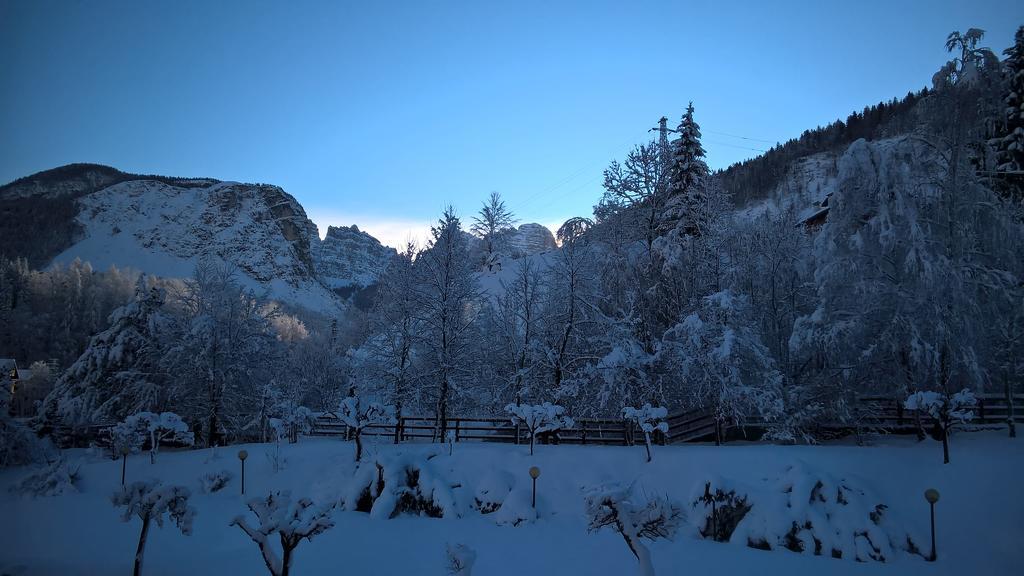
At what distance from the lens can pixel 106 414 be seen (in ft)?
82.5

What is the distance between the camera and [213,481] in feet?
56.9

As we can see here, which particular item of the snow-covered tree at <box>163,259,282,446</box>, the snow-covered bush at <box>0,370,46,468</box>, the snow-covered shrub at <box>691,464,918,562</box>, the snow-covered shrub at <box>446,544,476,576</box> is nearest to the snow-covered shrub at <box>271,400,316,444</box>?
the snow-covered tree at <box>163,259,282,446</box>

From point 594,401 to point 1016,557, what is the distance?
11.8 metres

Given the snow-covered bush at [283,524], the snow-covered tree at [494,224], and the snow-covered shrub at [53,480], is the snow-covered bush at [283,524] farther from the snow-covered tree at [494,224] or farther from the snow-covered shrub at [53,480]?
the snow-covered tree at [494,224]

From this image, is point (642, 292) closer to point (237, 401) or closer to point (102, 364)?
point (237, 401)

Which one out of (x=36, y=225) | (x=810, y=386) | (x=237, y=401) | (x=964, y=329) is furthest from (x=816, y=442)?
(x=237, y=401)

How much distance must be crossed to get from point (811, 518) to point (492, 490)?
8.29m

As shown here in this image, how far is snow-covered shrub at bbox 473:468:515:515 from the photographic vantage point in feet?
47.7

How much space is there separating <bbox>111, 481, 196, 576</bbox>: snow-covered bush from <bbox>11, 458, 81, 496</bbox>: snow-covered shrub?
520 cm

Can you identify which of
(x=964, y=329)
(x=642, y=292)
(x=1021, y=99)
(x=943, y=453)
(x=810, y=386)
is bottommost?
(x=943, y=453)

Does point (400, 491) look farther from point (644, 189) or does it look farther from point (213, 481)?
point (644, 189)

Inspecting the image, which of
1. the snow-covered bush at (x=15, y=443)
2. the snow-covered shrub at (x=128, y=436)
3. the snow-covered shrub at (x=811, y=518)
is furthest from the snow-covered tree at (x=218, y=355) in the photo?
the snow-covered shrub at (x=811, y=518)

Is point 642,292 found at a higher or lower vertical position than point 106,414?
higher

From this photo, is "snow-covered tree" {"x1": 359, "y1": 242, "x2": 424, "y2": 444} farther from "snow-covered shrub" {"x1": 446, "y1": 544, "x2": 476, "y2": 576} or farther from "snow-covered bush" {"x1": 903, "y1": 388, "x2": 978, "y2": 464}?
"snow-covered bush" {"x1": 903, "y1": 388, "x2": 978, "y2": 464}
